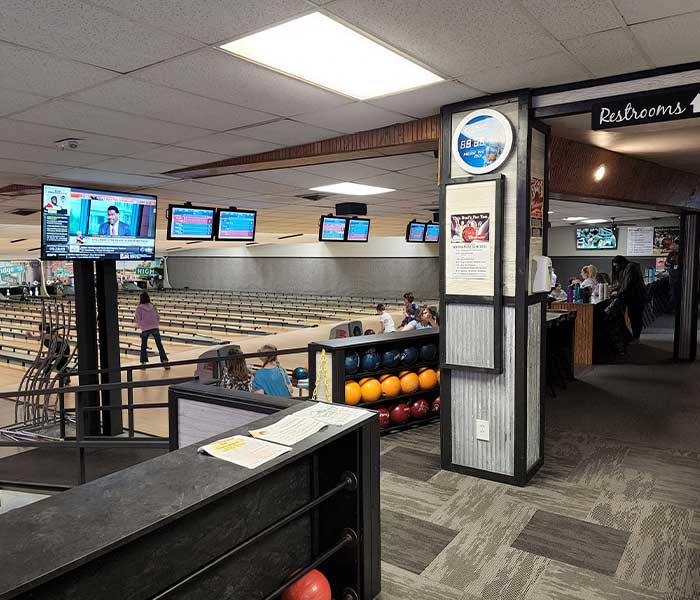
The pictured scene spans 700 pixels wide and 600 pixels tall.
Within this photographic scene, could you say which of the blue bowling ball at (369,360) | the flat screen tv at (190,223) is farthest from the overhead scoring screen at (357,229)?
the blue bowling ball at (369,360)

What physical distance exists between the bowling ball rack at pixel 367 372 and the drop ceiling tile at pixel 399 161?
4.76 ft

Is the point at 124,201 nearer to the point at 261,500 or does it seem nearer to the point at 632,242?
the point at 261,500

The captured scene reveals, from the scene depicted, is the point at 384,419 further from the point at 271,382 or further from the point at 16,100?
the point at 16,100

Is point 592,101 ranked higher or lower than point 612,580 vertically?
higher

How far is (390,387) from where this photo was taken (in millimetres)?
4539

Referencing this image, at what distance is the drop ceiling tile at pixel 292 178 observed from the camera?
5.09 meters

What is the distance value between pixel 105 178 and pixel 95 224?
2.61ft

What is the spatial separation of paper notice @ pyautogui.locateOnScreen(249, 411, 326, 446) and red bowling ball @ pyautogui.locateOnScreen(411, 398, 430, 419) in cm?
275

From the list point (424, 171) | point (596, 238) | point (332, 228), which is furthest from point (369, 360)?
point (596, 238)

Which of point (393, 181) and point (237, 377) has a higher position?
A: point (393, 181)

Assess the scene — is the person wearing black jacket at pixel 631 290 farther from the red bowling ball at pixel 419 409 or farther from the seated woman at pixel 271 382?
the seated woman at pixel 271 382

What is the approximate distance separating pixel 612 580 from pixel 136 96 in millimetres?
3088

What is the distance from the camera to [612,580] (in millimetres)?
2410

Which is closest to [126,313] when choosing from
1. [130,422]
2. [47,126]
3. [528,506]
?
[130,422]
